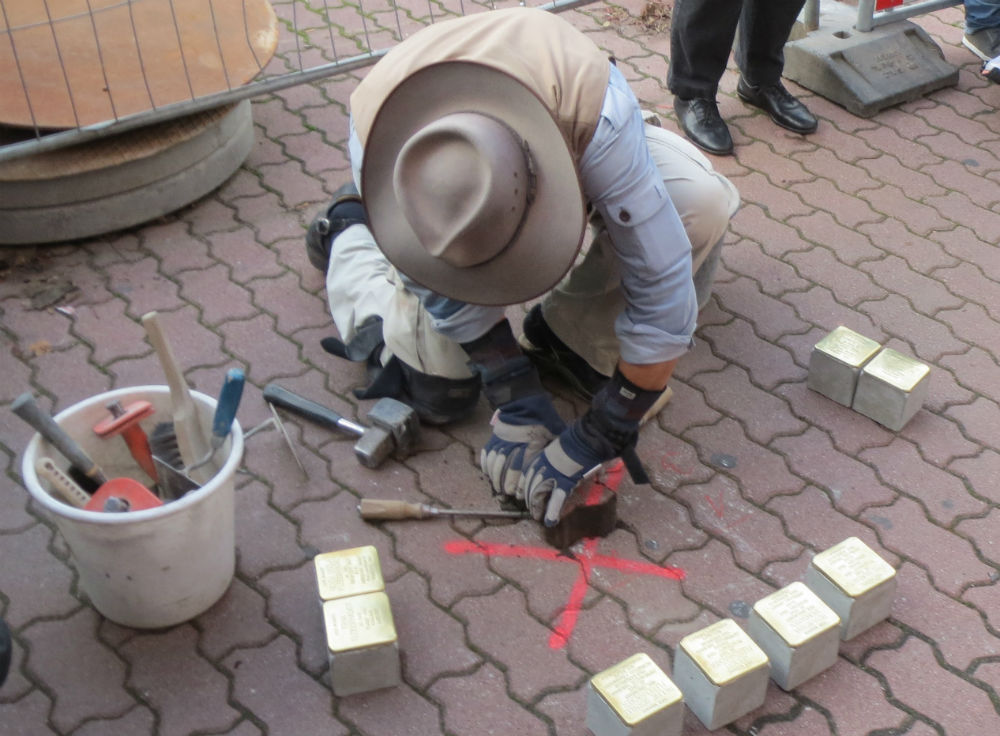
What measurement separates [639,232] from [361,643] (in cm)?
Result: 110

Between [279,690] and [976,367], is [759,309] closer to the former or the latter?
[976,367]

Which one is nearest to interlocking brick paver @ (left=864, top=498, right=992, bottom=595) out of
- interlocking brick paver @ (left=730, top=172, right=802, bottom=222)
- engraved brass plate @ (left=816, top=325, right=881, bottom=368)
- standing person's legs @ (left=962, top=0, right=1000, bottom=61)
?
engraved brass plate @ (left=816, top=325, right=881, bottom=368)

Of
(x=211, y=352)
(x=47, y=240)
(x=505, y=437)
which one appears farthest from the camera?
(x=47, y=240)

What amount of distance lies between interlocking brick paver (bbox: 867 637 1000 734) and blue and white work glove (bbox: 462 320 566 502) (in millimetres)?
969

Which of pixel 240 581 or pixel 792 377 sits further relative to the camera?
pixel 792 377

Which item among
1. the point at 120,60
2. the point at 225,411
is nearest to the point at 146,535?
the point at 225,411

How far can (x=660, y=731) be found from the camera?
8.00ft

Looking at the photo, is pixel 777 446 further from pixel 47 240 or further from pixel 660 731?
pixel 47 240

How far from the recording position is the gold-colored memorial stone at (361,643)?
250 cm

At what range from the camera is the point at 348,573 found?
267 centimetres

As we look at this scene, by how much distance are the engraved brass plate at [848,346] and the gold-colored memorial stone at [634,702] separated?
130 cm

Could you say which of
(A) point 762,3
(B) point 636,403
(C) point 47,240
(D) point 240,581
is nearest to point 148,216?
(C) point 47,240

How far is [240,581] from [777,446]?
5.10 feet

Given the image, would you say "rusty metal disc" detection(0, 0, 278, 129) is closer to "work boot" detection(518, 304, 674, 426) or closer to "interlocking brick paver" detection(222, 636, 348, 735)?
"work boot" detection(518, 304, 674, 426)
